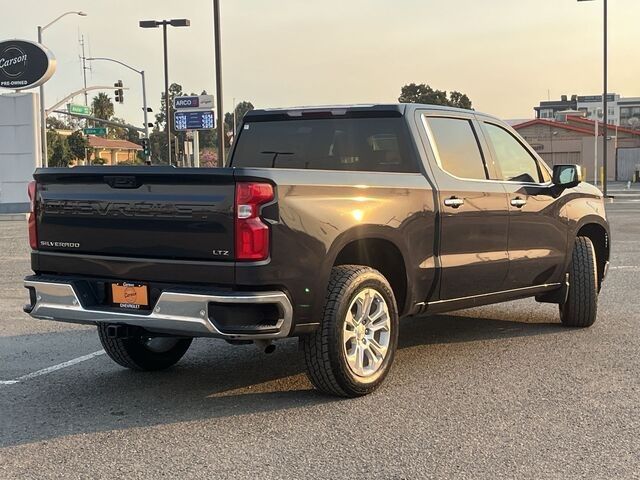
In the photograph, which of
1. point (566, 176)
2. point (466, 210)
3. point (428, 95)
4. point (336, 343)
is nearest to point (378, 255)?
point (466, 210)

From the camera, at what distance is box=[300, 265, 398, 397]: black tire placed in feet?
16.1

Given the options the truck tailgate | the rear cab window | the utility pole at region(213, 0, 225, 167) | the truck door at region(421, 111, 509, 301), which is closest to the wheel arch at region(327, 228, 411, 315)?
the truck door at region(421, 111, 509, 301)

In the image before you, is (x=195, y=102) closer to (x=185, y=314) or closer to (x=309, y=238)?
(x=309, y=238)

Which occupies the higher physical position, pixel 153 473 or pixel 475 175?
pixel 475 175

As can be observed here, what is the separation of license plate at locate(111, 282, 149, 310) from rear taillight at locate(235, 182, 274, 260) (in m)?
0.70

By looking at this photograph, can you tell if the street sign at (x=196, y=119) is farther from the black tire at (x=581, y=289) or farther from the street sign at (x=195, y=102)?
the black tire at (x=581, y=289)

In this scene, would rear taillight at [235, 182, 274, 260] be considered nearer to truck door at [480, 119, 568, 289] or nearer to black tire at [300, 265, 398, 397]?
black tire at [300, 265, 398, 397]

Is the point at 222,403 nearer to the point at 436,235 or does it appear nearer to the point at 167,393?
the point at 167,393

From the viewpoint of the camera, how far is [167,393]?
17.7 ft

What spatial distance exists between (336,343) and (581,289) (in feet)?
10.7

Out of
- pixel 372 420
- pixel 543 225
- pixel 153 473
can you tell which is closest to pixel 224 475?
pixel 153 473

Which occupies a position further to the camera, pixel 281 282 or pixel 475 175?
pixel 475 175

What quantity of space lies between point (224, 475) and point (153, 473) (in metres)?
0.35

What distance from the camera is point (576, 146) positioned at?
63969 mm
